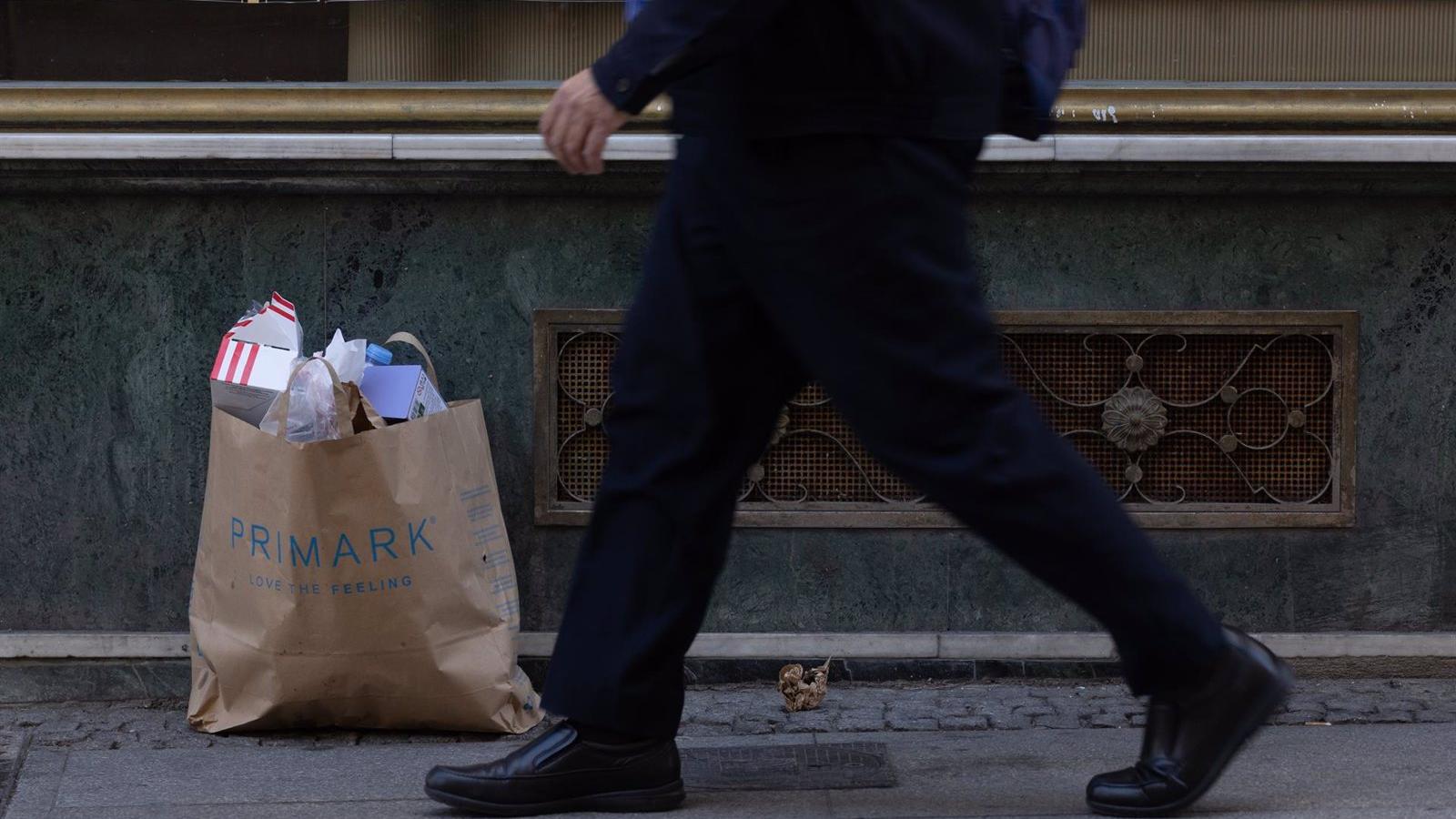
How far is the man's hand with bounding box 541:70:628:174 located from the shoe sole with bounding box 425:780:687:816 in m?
0.93

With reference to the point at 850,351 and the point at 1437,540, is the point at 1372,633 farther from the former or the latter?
the point at 850,351

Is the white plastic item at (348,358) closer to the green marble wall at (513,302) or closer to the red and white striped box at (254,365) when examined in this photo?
the red and white striped box at (254,365)

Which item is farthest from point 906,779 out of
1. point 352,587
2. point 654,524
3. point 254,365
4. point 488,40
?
point 488,40

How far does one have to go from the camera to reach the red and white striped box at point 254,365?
3125 millimetres

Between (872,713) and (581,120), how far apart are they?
1.56m

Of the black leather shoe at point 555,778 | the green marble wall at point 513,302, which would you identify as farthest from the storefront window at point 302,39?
the black leather shoe at point 555,778

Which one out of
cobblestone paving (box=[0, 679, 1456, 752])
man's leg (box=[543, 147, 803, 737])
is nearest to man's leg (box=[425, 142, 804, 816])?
man's leg (box=[543, 147, 803, 737])

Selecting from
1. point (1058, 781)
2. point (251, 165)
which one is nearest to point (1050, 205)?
point (1058, 781)

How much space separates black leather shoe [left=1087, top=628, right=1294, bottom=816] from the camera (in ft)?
7.22

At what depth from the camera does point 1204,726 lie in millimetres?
2209

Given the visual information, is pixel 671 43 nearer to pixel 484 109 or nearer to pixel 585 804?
pixel 585 804

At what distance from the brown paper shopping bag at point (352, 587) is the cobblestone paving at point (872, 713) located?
0.09m

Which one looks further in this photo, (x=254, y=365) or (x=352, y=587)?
(x=254, y=365)

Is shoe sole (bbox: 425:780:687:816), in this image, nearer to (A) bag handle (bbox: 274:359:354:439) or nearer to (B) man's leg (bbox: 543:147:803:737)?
(B) man's leg (bbox: 543:147:803:737)
